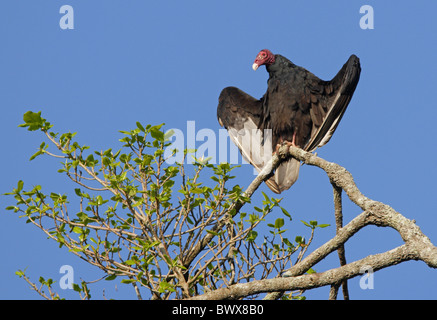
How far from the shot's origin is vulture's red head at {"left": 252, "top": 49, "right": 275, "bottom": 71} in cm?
696

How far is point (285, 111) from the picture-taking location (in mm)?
6625

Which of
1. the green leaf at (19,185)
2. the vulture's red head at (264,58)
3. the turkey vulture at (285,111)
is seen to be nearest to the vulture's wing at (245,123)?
the turkey vulture at (285,111)

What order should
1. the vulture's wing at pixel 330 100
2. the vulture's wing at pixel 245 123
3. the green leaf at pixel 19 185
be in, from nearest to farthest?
the green leaf at pixel 19 185 → the vulture's wing at pixel 330 100 → the vulture's wing at pixel 245 123

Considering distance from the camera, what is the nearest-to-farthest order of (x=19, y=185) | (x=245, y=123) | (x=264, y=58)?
(x=19, y=185) → (x=264, y=58) → (x=245, y=123)

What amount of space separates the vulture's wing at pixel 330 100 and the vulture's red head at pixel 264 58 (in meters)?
0.53

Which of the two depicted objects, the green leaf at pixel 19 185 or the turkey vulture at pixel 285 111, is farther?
the turkey vulture at pixel 285 111

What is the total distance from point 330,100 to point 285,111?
43 cm

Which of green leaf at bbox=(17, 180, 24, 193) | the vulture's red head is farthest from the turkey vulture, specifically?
green leaf at bbox=(17, 180, 24, 193)

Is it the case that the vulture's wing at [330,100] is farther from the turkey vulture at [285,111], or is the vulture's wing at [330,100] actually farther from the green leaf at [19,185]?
the green leaf at [19,185]

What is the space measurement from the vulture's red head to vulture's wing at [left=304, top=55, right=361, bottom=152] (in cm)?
53

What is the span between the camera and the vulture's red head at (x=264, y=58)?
22.8ft

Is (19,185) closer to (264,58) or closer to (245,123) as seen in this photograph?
(245,123)

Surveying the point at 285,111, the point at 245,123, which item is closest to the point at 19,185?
the point at 285,111

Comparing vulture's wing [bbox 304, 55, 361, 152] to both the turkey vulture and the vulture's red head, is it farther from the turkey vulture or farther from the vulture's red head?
the vulture's red head
